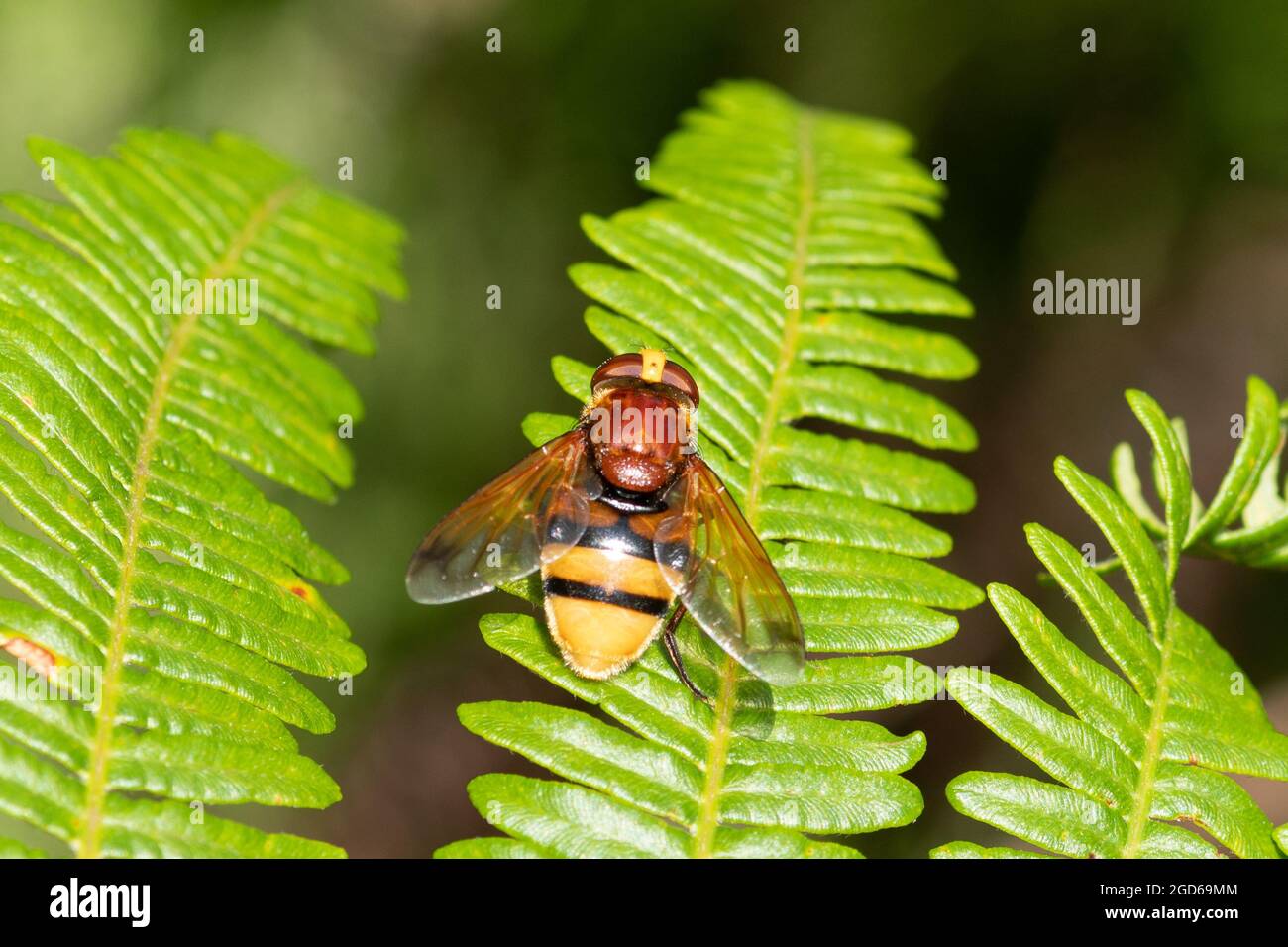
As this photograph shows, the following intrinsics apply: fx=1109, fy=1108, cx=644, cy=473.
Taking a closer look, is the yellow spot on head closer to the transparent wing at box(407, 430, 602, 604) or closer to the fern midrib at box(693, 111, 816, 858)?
the transparent wing at box(407, 430, 602, 604)

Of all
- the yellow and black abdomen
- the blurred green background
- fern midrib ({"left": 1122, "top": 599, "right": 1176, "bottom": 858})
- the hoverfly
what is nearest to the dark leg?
the hoverfly

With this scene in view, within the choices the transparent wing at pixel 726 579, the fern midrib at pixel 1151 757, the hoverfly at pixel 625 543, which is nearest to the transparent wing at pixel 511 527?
the hoverfly at pixel 625 543

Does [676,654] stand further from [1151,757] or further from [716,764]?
[1151,757]

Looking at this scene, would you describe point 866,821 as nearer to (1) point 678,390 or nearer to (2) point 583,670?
(2) point 583,670

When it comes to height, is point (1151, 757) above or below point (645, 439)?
below

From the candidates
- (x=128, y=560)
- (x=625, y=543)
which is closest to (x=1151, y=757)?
(x=625, y=543)

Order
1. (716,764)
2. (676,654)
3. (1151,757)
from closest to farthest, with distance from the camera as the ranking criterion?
(716,764) → (1151,757) → (676,654)

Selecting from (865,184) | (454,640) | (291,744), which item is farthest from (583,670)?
(454,640)
